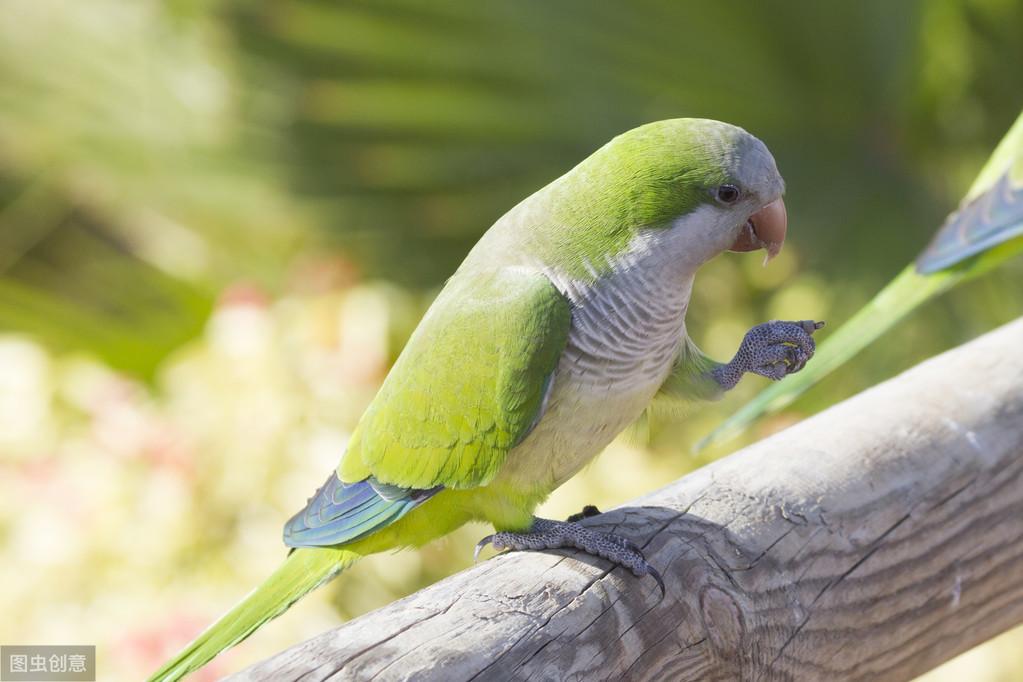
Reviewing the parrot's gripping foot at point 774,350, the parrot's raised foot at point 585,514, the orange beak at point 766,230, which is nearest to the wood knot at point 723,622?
the parrot's raised foot at point 585,514

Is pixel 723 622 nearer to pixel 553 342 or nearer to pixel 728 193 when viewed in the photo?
pixel 553 342

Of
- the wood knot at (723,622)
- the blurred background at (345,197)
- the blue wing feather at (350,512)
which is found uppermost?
the blurred background at (345,197)

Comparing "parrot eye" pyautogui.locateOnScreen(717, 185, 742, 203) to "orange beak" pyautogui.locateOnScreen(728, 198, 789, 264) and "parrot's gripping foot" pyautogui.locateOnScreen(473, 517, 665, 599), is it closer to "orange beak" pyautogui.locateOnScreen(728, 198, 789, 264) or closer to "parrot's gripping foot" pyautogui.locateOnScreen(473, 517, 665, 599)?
"orange beak" pyautogui.locateOnScreen(728, 198, 789, 264)

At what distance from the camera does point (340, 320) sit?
3.38 m

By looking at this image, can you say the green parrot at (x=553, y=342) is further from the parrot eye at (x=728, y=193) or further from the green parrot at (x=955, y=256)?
the green parrot at (x=955, y=256)

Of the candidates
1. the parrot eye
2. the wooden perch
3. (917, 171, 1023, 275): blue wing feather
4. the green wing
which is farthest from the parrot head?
(917, 171, 1023, 275): blue wing feather

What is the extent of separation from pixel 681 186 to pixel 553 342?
0.27 metres

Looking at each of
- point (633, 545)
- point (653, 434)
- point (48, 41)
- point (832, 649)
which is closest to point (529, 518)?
point (633, 545)

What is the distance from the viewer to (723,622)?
4.37 feet

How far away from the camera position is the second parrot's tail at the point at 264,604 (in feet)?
4.87

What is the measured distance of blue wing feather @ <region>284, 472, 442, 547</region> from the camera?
1.53 metres

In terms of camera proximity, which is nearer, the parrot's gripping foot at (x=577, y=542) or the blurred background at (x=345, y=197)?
the parrot's gripping foot at (x=577, y=542)

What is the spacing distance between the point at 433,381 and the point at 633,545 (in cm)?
36

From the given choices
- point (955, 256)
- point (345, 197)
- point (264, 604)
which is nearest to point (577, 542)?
point (264, 604)
